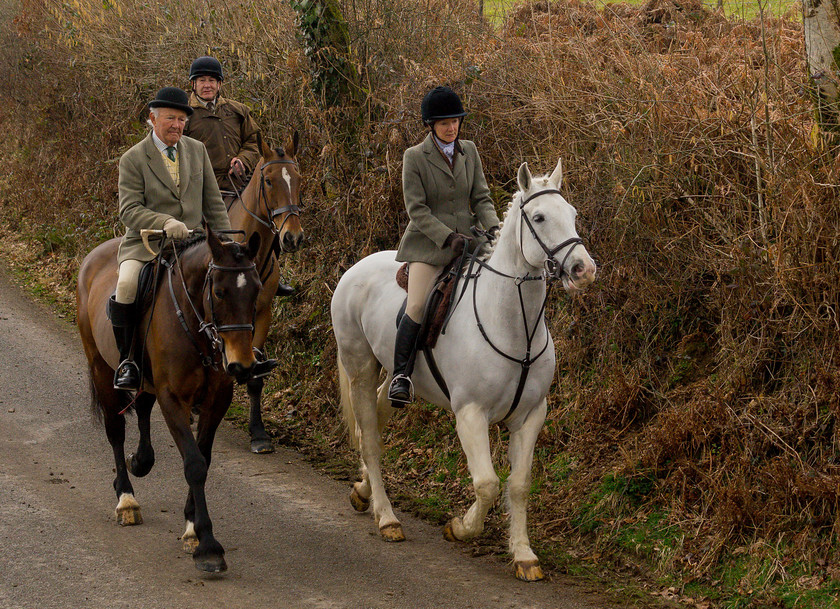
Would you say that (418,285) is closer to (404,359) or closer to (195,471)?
(404,359)

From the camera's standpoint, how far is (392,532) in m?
7.02

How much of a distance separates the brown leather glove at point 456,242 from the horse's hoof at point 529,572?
2.10m

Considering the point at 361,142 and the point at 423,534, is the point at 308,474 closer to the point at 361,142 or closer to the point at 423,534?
the point at 423,534

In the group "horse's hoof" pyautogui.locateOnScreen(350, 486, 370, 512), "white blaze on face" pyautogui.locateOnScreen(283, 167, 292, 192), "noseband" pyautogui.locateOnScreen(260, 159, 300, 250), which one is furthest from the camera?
"white blaze on face" pyautogui.locateOnScreen(283, 167, 292, 192)

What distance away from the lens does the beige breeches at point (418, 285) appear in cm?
668

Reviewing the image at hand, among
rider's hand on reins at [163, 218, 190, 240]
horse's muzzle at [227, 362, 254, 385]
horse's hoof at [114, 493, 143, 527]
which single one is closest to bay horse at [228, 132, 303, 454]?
horse's hoof at [114, 493, 143, 527]

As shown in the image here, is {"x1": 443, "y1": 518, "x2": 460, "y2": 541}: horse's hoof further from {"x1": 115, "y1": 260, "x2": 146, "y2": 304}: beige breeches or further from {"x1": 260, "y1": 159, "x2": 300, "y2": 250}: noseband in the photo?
{"x1": 260, "y1": 159, "x2": 300, "y2": 250}: noseband

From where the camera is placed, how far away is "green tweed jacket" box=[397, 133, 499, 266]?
6777mm

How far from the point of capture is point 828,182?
629cm

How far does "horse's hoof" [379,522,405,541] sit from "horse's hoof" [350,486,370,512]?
653 millimetres

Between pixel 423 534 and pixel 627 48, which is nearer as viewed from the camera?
pixel 423 534

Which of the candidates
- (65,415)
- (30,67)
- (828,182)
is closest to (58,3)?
(30,67)

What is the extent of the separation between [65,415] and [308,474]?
301 cm

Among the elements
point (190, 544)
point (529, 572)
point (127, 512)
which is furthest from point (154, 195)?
point (529, 572)
